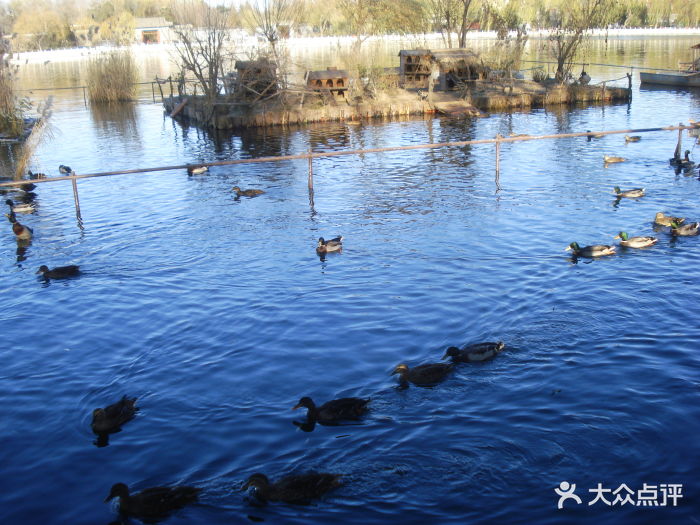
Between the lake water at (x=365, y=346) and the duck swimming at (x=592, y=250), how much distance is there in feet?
1.04

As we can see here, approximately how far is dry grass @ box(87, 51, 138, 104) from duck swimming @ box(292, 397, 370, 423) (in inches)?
1999

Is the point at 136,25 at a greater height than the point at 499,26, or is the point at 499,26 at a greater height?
the point at 136,25

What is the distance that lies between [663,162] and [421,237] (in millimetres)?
13783

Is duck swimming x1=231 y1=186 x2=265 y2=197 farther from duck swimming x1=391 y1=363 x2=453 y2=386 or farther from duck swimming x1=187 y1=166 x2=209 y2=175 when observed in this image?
duck swimming x1=391 y1=363 x2=453 y2=386

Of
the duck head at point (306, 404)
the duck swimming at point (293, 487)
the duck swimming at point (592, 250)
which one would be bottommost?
the duck swimming at point (293, 487)

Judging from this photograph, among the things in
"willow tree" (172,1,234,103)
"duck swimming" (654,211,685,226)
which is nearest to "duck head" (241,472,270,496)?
"duck swimming" (654,211,685,226)

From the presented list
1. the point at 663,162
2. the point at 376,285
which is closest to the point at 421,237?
the point at 376,285

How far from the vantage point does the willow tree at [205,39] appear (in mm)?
41062

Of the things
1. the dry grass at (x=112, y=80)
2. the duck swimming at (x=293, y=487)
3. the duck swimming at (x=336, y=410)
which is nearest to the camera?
the duck swimming at (x=293, y=487)

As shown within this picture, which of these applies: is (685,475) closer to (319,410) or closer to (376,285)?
(319,410)

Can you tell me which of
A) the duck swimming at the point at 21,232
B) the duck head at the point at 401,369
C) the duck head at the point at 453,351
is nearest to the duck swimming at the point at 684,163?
the duck head at the point at 453,351

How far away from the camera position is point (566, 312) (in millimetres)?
13484

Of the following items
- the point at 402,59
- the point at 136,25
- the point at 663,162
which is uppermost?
the point at 136,25

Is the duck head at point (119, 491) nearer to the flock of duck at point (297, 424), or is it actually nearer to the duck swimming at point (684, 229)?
the flock of duck at point (297, 424)
